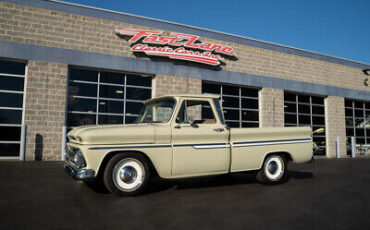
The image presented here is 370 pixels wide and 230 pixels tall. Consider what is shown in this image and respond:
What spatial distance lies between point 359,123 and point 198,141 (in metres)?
18.3

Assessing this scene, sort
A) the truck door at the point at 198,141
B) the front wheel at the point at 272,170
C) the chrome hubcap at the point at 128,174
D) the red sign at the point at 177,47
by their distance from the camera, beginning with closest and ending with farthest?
the chrome hubcap at the point at 128,174 → the truck door at the point at 198,141 → the front wheel at the point at 272,170 → the red sign at the point at 177,47

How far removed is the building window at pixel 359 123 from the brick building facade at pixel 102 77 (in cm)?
268

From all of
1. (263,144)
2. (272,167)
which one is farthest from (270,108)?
(263,144)

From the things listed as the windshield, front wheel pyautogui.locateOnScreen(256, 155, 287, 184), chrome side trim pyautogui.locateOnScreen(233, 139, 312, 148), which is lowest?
front wheel pyautogui.locateOnScreen(256, 155, 287, 184)

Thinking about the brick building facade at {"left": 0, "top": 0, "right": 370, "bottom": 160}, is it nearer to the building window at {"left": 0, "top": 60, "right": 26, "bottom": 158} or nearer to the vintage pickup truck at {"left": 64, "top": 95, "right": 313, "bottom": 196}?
the building window at {"left": 0, "top": 60, "right": 26, "bottom": 158}

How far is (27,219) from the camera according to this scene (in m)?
3.45

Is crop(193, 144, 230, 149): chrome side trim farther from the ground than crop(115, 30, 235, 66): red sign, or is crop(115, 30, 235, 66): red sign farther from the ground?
crop(115, 30, 235, 66): red sign

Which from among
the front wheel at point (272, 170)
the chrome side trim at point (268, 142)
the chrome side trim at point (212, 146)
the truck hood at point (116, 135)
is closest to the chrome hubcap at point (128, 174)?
the truck hood at point (116, 135)

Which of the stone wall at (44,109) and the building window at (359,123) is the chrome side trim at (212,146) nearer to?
the stone wall at (44,109)

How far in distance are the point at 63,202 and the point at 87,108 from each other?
26.4 feet

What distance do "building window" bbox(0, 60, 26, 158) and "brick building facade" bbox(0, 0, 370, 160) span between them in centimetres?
3

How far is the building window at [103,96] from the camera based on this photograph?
38.2 feet

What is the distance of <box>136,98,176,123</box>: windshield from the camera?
17.7 ft

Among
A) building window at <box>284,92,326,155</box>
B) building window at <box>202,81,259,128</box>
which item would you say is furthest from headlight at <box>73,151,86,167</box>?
building window at <box>284,92,326,155</box>
